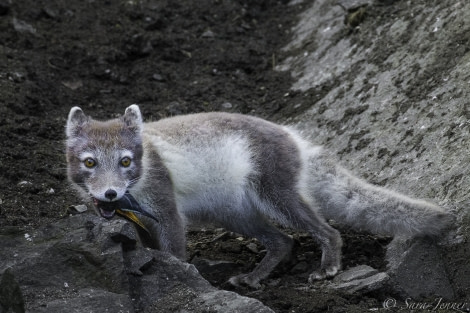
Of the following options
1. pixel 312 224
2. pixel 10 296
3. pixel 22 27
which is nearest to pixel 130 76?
pixel 22 27

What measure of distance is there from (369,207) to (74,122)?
2918 millimetres

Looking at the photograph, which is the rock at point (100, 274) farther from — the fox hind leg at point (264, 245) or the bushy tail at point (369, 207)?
the bushy tail at point (369, 207)

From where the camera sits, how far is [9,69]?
11492 mm

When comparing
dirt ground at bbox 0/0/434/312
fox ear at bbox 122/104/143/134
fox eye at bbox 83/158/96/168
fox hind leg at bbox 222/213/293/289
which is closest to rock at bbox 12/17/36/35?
dirt ground at bbox 0/0/434/312

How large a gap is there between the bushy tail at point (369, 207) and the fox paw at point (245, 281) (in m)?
1.05

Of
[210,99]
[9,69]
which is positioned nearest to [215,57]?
[210,99]

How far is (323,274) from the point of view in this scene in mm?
7562

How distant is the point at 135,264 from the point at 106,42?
22.9ft

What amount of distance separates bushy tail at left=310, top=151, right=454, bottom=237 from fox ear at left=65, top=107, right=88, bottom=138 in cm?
239

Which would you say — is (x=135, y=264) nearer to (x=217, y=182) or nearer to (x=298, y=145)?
(x=217, y=182)

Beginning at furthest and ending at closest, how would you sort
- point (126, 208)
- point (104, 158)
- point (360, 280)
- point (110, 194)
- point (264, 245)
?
point (264, 245) → point (126, 208) → point (104, 158) → point (360, 280) → point (110, 194)

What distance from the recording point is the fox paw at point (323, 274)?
24.7 feet

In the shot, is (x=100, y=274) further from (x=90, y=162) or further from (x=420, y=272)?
(x=420, y=272)

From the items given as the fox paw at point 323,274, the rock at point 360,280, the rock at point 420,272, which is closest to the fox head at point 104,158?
the fox paw at point 323,274
